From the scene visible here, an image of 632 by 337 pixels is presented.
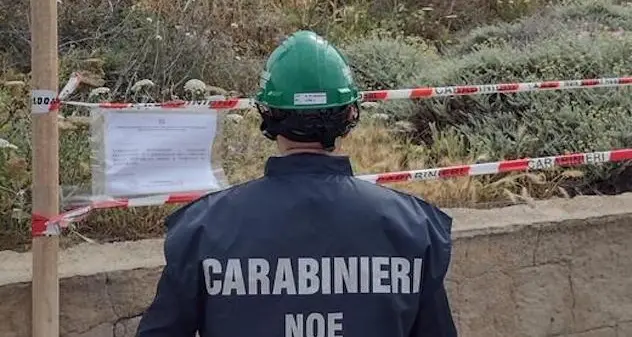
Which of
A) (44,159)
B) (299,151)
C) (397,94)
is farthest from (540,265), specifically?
(299,151)

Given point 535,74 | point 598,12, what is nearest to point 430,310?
point 535,74

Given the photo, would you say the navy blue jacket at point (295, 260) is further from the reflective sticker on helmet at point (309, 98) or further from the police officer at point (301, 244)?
the reflective sticker on helmet at point (309, 98)

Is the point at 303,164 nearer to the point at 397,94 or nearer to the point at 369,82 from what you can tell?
the point at 397,94

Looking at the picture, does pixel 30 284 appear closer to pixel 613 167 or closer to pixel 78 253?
pixel 78 253

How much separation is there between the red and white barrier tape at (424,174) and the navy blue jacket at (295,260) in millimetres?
1508

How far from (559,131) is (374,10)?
13.9ft

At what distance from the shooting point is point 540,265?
16.2 ft

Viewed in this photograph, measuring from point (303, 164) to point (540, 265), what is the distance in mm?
2795

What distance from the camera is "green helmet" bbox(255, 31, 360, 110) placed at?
91.9 inches

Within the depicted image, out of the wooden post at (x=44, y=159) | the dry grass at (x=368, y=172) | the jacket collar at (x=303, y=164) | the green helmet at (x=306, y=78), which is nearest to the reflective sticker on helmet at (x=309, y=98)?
the green helmet at (x=306, y=78)

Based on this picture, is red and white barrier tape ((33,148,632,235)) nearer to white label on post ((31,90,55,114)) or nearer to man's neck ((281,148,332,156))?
white label on post ((31,90,55,114))

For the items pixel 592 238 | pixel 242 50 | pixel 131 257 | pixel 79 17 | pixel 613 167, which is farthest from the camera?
pixel 242 50

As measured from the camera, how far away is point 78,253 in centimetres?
424

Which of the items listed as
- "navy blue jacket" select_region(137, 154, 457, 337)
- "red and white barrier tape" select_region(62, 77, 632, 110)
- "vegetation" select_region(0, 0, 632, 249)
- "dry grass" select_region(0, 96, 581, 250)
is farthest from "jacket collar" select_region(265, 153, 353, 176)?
"vegetation" select_region(0, 0, 632, 249)
